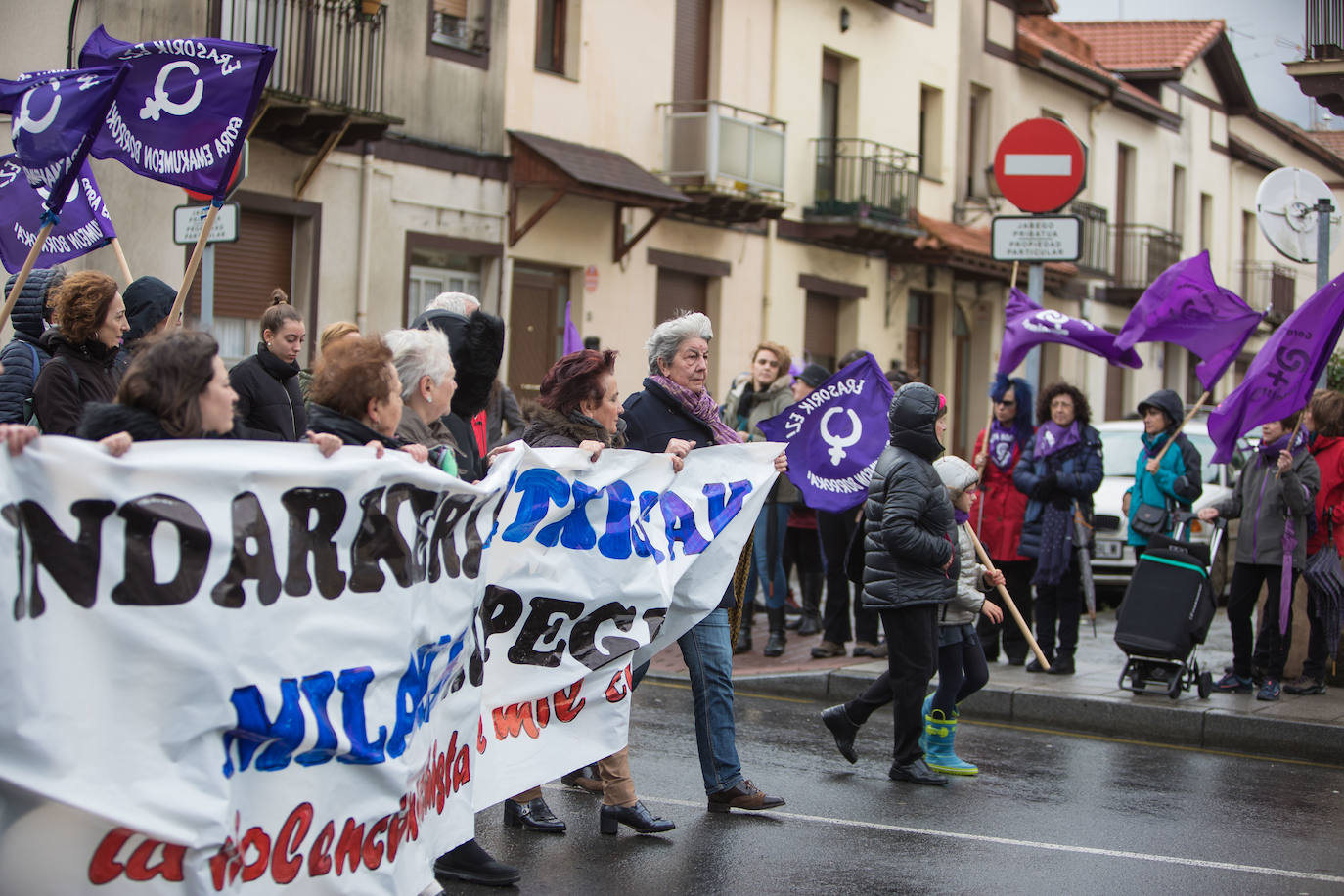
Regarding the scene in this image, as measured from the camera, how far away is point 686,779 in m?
7.44

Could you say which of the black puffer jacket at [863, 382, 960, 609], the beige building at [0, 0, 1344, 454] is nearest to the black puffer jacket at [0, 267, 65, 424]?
the black puffer jacket at [863, 382, 960, 609]

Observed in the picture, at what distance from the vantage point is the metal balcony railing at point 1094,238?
30672 mm

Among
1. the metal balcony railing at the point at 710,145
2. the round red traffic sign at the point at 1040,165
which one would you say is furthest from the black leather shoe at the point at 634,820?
the metal balcony railing at the point at 710,145

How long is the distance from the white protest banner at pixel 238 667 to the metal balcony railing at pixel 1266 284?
1459 inches

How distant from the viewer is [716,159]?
20.6 m

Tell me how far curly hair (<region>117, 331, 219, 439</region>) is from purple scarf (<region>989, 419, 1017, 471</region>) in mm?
7418

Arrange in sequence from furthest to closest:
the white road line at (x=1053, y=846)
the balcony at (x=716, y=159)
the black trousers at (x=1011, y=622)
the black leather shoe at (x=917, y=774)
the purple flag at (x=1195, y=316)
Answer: the balcony at (x=716, y=159), the purple flag at (x=1195, y=316), the black trousers at (x=1011, y=622), the black leather shoe at (x=917, y=774), the white road line at (x=1053, y=846)

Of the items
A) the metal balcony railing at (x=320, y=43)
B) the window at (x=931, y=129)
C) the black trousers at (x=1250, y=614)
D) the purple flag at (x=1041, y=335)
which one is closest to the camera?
the black trousers at (x=1250, y=614)

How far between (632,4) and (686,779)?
1451 centimetres

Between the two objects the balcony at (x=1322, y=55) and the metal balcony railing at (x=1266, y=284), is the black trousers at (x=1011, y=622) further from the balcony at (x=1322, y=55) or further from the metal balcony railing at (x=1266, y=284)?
the metal balcony railing at (x=1266, y=284)

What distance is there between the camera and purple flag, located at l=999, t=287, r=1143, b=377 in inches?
432

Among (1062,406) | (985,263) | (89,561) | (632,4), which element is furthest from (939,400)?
(985,263)

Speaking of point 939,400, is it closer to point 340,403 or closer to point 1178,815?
point 1178,815

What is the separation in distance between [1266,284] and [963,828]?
36191 millimetres
